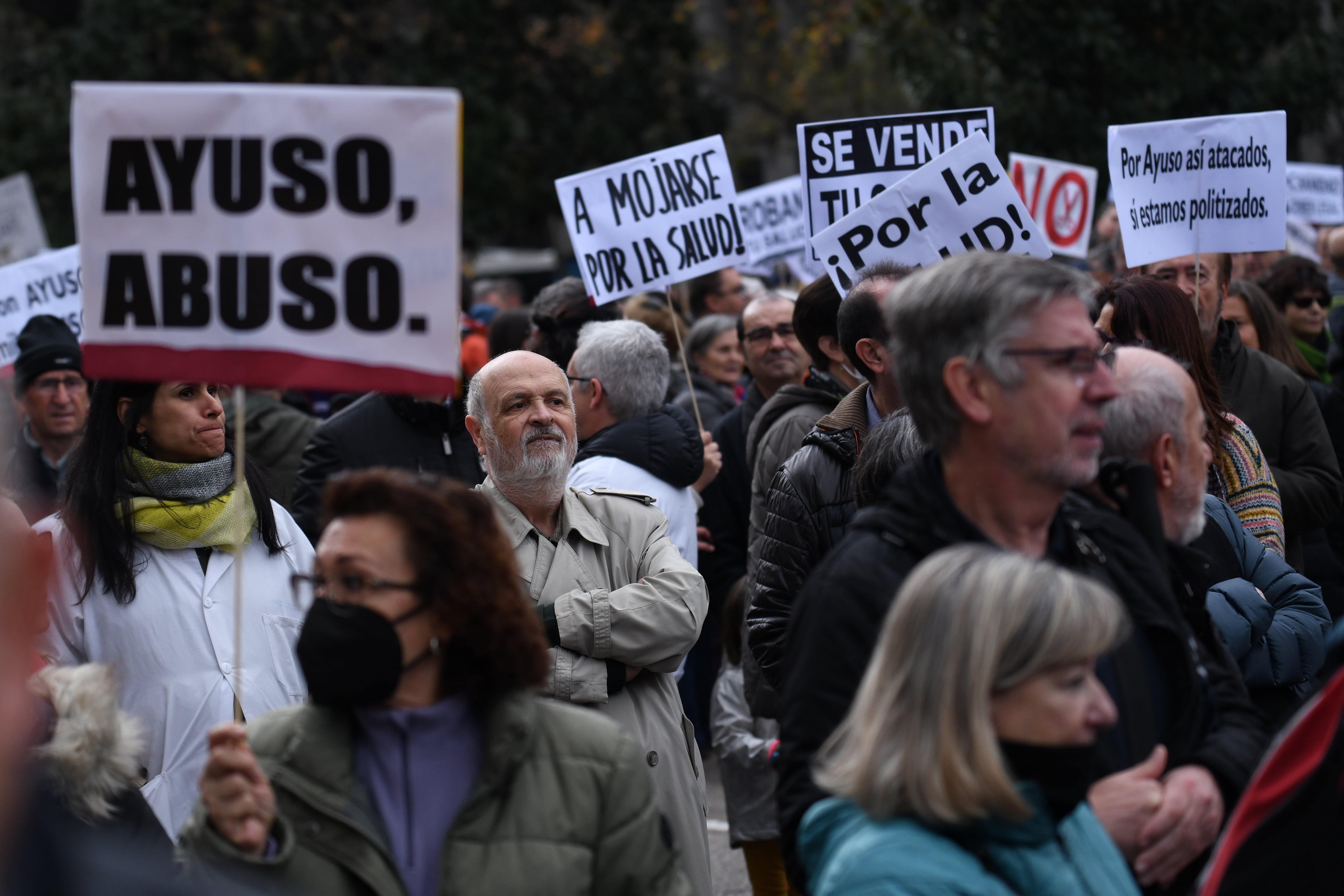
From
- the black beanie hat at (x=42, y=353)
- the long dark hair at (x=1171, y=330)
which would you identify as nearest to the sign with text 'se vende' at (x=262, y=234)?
the long dark hair at (x=1171, y=330)

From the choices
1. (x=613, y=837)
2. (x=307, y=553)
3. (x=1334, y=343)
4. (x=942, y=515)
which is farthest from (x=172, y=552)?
(x=1334, y=343)

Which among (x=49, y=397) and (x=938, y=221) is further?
(x=49, y=397)

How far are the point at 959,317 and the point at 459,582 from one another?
3.29 ft

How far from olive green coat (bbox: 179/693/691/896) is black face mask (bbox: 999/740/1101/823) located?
0.71 metres

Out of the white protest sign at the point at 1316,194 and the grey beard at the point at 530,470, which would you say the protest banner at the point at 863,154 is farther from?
the white protest sign at the point at 1316,194

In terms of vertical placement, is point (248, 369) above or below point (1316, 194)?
below

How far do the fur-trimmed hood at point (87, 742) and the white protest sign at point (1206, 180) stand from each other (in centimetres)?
435

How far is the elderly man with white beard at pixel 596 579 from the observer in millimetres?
3787

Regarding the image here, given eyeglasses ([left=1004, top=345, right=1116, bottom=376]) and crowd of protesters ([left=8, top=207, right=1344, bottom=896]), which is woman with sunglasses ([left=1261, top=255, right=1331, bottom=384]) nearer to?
crowd of protesters ([left=8, top=207, right=1344, bottom=896])

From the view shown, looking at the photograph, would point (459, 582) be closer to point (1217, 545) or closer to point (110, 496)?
point (110, 496)

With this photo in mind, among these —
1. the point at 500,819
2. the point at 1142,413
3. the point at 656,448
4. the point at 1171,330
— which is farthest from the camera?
the point at 656,448

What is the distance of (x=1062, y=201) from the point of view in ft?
33.0

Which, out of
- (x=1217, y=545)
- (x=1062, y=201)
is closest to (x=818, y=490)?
(x=1217, y=545)

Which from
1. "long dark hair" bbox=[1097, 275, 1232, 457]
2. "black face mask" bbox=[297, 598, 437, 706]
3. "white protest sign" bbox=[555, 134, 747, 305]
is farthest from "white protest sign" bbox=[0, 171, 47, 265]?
"black face mask" bbox=[297, 598, 437, 706]
